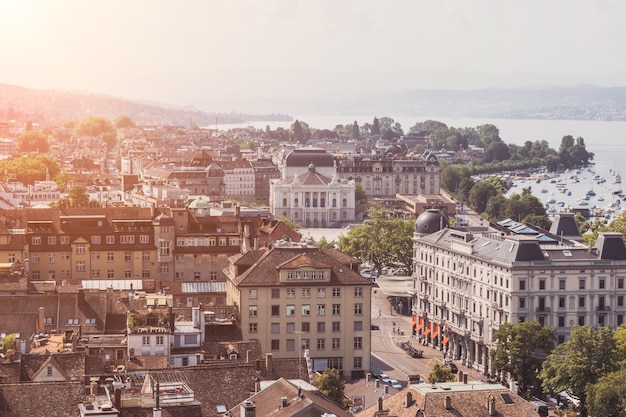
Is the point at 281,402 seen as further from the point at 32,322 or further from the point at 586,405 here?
the point at 586,405

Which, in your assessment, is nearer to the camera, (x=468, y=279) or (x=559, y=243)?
(x=468, y=279)

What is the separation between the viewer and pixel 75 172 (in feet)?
590

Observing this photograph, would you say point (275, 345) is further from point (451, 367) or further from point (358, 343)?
point (451, 367)

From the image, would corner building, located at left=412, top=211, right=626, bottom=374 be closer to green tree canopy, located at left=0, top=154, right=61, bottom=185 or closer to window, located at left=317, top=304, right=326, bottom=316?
window, located at left=317, top=304, right=326, bottom=316

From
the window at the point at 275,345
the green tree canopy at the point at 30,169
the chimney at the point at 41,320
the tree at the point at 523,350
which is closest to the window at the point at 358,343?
the window at the point at 275,345

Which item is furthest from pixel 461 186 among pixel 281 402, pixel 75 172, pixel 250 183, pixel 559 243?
pixel 281 402

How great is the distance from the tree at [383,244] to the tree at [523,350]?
34.2 m

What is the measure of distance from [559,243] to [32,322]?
40.8 meters

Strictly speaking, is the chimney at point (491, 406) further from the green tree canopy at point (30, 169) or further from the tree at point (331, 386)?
the green tree canopy at point (30, 169)

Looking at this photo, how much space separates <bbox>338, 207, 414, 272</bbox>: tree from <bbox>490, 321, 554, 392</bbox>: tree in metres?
34.2

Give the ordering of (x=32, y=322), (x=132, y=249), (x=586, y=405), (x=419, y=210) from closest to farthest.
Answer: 1. (x=32, y=322)
2. (x=586, y=405)
3. (x=132, y=249)
4. (x=419, y=210)

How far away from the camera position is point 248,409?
3584cm

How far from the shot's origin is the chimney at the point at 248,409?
3584 cm

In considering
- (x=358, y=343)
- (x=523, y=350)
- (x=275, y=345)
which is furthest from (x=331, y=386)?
(x=523, y=350)
